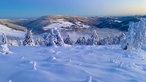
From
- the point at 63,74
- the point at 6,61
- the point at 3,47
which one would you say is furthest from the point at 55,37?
the point at 63,74

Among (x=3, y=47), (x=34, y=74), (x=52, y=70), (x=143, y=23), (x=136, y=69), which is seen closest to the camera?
(x=34, y=74)

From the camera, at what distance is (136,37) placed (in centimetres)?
2617

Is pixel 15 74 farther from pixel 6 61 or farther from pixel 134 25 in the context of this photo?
pixel 134 25

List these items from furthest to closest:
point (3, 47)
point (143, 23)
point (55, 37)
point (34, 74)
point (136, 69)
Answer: point (55, 37), point (143, 23), point (3, 47), point (136, 69), point (34, 74)

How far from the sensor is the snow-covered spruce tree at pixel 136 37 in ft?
84.9

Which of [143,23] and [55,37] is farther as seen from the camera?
[55,37]

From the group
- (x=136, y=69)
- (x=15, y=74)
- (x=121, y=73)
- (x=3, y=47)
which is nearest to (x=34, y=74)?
(x=15, y=74)

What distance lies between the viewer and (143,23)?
25.9 metres

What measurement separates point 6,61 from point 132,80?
7.61 meters

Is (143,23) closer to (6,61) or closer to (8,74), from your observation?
(6,61)

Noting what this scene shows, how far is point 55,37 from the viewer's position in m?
46.8

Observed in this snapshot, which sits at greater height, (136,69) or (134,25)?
(134,25)

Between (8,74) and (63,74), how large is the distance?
267 centimetres

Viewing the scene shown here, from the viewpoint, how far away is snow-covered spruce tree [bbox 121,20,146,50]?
25.9 metres
